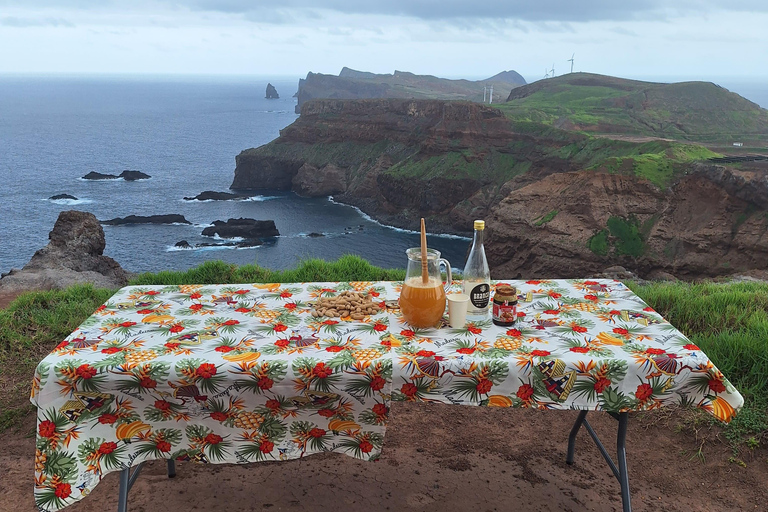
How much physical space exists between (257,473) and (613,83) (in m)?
110

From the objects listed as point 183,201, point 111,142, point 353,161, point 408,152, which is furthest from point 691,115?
point 111,142

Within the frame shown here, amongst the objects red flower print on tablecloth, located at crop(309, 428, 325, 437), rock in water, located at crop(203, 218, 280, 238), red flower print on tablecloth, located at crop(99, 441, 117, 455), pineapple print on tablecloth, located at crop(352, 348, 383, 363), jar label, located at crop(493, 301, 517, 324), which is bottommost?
rock in water, located at crop(203, 218, 280, 238)

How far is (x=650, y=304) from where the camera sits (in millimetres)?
5363

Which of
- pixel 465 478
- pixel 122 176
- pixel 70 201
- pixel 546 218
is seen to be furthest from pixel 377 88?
pixel 465 478

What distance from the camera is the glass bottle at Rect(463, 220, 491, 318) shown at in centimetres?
271

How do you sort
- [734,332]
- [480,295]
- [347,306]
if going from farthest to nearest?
[734,332] → [347,306] → [480,295]

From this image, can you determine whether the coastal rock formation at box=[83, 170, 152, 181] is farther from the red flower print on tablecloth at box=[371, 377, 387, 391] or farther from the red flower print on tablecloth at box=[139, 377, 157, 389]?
the red flower print on tablecloth at box=[371, 377, 387, 391]

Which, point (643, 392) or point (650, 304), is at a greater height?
point (643, 392)

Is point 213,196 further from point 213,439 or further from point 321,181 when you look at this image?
point 213,439

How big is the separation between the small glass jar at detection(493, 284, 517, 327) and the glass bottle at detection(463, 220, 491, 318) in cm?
5

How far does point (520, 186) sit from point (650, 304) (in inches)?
2117

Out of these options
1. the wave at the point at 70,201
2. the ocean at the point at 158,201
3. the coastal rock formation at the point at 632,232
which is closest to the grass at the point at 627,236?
the coastal rock formation at the point at 632,232

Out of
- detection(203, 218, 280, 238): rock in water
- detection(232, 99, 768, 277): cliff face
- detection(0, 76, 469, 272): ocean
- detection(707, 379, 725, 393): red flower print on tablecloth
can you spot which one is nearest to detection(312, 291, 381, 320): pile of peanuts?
detection(707, 379, 725, 393): red flower print on tablecloth

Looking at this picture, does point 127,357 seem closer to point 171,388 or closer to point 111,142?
point 171,388
